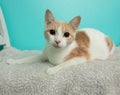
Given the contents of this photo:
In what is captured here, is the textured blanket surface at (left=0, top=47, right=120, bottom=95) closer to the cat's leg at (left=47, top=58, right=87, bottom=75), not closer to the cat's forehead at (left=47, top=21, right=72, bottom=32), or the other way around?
the cat's leg at (left=47, top=58, right=87, bottom=75)

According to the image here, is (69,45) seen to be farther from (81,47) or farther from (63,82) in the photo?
(63,82)

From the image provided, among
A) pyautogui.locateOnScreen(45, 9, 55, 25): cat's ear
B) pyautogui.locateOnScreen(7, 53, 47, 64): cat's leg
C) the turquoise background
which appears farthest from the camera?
the turquoise background

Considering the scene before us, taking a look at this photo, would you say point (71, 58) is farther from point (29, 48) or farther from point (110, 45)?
point (29, 48)

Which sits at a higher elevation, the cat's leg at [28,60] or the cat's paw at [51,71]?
the cat's paw at [51,71]

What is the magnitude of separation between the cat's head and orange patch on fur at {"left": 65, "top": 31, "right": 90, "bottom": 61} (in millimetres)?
76

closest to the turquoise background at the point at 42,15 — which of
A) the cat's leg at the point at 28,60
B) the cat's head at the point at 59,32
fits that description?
the cat's leg at the point at 28,60

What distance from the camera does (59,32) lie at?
0.98 metres

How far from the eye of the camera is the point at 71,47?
1073 mm

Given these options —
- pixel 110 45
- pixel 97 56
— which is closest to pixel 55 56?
pixel 97 56

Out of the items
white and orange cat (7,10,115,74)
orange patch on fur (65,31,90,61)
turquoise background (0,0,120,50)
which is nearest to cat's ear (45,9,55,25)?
white and orange cat (7,10,115,74)

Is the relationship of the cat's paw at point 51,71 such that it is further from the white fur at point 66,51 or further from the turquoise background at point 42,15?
the turquoise background at point 42,15

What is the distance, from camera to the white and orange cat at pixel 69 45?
99 cm

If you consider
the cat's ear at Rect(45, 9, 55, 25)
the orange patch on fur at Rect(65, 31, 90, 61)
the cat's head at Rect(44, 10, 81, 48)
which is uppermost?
the cat's ear at Rect(45, 9, 55, 25)

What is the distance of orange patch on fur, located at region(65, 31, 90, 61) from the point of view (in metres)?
1.07
